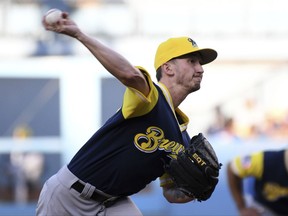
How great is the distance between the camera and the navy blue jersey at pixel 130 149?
4082 millimetres

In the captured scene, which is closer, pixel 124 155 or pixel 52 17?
pixel 52 17

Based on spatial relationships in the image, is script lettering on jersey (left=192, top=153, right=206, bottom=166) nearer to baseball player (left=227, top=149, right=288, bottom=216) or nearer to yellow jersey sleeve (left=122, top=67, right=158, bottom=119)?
yellow jersey sleeve (left=122, top=67, right=158, bottom=119)

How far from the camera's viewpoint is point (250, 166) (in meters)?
6.34

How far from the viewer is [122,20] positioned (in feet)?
47.5

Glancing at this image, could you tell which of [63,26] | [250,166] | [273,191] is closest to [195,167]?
[63,26]

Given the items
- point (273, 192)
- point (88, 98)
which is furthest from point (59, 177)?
point (88, 98)

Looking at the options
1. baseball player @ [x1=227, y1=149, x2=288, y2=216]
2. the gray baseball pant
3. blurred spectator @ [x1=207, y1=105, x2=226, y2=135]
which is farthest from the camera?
blurred spectator @ [x1=207, y1=105, x2=226, y2=135]

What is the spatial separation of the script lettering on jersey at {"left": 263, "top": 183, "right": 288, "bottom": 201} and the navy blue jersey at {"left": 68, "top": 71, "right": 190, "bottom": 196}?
7.82 feet

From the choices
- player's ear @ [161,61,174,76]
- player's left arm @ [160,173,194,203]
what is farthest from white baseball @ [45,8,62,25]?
player's left arm @ [160,173,194,203]

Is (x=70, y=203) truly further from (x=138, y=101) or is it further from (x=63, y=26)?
(x=63, y=26)

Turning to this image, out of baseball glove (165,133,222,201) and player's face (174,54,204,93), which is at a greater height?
player's face (174,54,204,93)

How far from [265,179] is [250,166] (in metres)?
0.17

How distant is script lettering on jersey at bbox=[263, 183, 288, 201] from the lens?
6323mm

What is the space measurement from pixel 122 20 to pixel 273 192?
→ 862 cm
